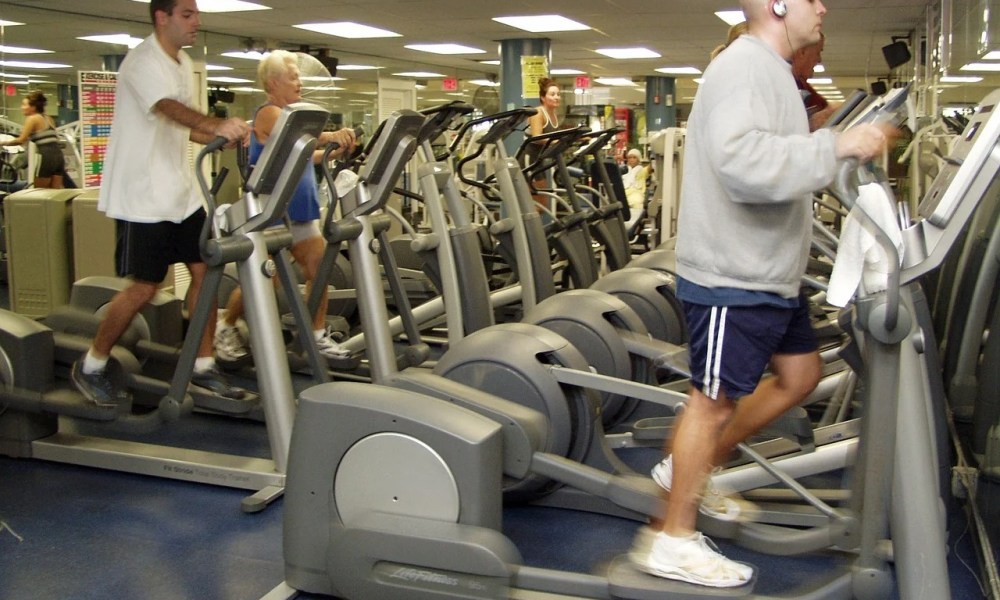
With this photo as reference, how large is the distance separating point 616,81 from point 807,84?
14604mm

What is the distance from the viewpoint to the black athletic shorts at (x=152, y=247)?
321 cm

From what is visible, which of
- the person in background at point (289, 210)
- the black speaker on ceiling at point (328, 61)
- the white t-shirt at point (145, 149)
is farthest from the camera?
the black speaker on ceiling at point (328, 61)

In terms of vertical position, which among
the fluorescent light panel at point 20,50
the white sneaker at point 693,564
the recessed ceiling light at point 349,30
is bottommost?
the white sneaker at point 693,564

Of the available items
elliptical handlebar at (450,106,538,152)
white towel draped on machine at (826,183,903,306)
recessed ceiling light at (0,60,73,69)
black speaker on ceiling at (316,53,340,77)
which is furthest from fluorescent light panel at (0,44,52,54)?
white towel draped on machine at (826,183,903,306)

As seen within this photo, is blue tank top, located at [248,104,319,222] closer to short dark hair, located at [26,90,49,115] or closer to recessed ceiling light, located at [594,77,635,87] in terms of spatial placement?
short dark hair, located at [26,90,49,115]

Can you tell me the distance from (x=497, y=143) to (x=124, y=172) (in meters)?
1.95

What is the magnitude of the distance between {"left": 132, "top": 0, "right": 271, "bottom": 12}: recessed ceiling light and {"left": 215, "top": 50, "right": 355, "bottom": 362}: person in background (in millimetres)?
4895

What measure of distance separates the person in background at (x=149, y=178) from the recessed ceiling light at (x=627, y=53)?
9797 millimetres

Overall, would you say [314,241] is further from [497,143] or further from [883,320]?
[883,320]

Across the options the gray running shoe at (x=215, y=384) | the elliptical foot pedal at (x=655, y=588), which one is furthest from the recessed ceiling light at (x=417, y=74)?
the elliptical foot pedal at (x=655, y=588)

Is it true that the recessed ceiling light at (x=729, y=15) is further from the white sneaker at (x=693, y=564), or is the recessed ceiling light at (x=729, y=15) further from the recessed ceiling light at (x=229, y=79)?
the white sneaker at (x=693, y=564)

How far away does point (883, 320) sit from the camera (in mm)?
1720

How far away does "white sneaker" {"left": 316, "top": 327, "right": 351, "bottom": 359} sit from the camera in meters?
3.97

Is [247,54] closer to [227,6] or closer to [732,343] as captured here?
[227,6]
